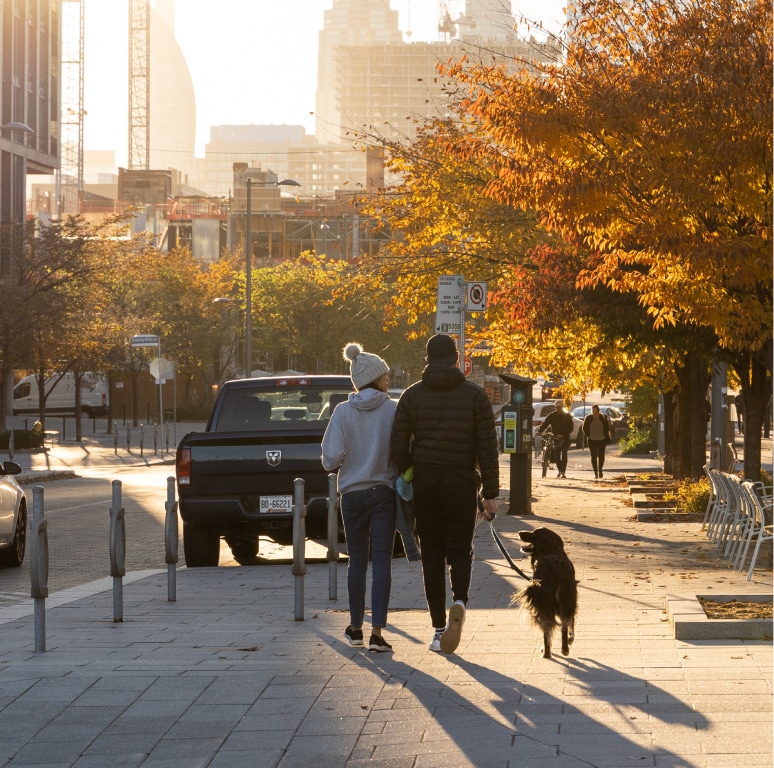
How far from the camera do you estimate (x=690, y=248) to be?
1209 cm

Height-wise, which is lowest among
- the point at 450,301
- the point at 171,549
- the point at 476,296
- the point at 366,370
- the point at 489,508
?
the point at 171,549

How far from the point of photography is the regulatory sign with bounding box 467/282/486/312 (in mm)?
17484

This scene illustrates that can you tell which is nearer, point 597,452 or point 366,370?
point 366,370

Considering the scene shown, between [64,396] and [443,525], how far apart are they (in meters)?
61.9

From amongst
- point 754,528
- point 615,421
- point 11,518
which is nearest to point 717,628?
point 754,528

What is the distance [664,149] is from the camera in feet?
40.3

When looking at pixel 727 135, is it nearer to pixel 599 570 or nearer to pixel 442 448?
pixel 599 570

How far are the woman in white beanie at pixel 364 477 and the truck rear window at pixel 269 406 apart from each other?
233 inches

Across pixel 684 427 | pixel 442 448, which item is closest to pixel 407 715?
pixel 442 448

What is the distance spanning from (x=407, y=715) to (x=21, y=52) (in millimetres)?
59748

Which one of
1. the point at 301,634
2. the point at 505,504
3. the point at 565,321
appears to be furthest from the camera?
the point at 505,504

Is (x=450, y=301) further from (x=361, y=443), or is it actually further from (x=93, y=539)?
(x=361, y=443)

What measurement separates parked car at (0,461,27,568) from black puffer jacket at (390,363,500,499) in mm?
6852

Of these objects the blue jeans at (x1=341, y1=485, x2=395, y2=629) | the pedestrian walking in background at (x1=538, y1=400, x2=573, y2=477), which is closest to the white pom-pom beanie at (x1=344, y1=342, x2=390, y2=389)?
the blue jeans at (x1=341, y1=485, x2=395, y2=629)
